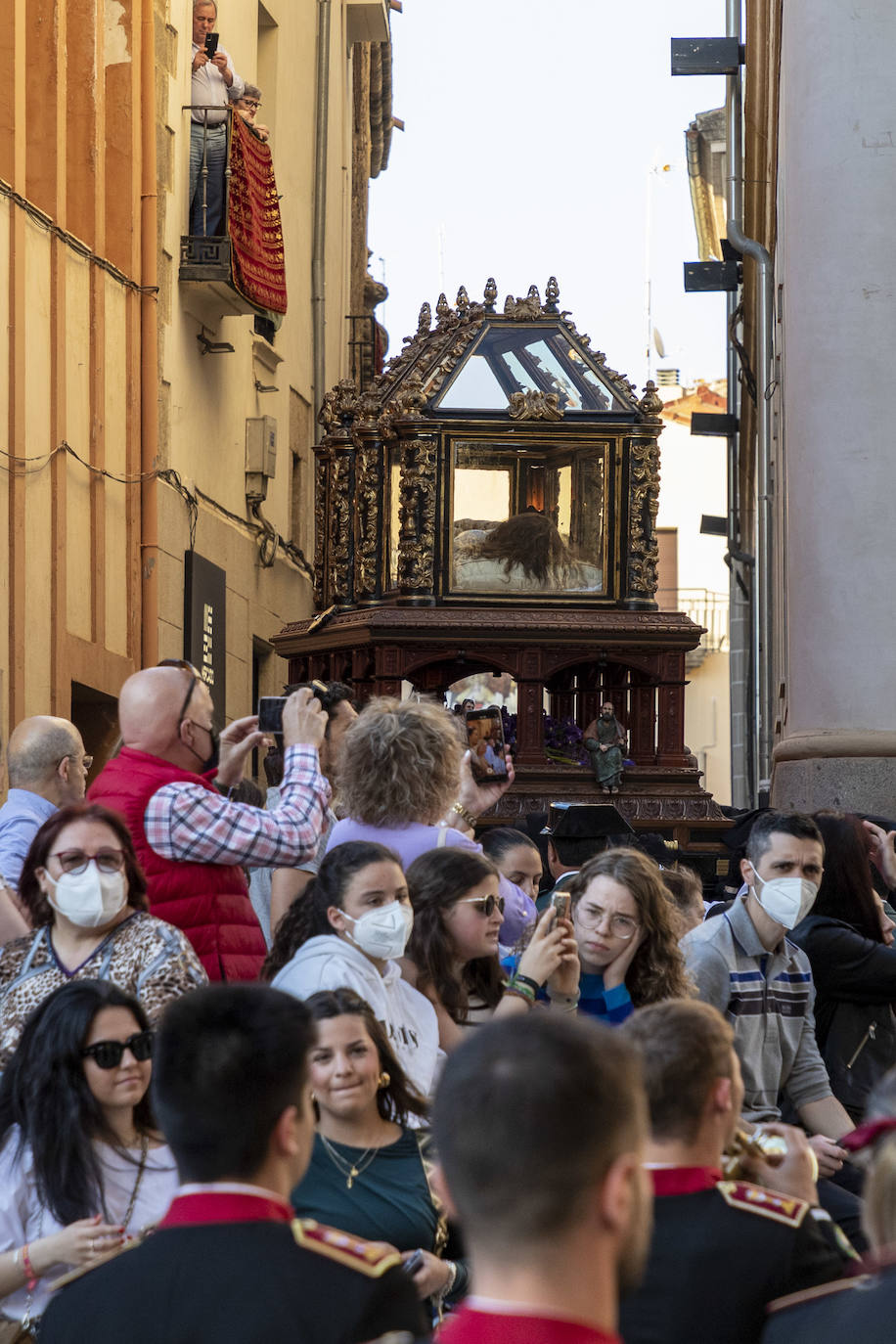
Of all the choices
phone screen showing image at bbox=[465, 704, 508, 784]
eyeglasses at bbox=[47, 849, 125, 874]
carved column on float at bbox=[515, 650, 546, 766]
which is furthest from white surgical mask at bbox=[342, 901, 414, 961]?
carved column on float at bbox=[515, 650, 546, 766]

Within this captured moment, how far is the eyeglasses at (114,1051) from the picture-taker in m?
4.27

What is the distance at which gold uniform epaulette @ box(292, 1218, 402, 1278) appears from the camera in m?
2.89

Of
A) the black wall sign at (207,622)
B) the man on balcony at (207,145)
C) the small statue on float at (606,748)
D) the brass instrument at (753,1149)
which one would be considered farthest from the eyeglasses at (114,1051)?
the man on balcony at (207,145)

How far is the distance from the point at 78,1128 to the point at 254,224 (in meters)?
14.7

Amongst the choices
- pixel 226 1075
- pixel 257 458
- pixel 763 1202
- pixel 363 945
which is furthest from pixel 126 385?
pixel 226 1075

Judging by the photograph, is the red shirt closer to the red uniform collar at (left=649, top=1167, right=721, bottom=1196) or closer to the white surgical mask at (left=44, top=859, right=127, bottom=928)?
the red uniform collar at (left=649, top=1167, right=721, bottom=1196)

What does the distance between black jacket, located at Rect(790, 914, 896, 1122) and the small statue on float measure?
17.3 feet

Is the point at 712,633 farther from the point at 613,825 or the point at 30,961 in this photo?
the point at 30,961

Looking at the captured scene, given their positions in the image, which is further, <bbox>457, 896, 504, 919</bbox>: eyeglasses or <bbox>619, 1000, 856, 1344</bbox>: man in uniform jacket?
<bbox>457, 896, 504, 919</bbox>: eyeglasses

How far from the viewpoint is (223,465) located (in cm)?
1852

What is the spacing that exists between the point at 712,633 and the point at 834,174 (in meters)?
40.6

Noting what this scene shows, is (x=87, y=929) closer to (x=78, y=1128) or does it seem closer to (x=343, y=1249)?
(x=78, y=1128)

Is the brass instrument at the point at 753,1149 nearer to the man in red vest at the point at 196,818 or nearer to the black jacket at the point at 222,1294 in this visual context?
the black jacket at the point at 222,1294

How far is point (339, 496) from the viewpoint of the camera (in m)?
12.9
